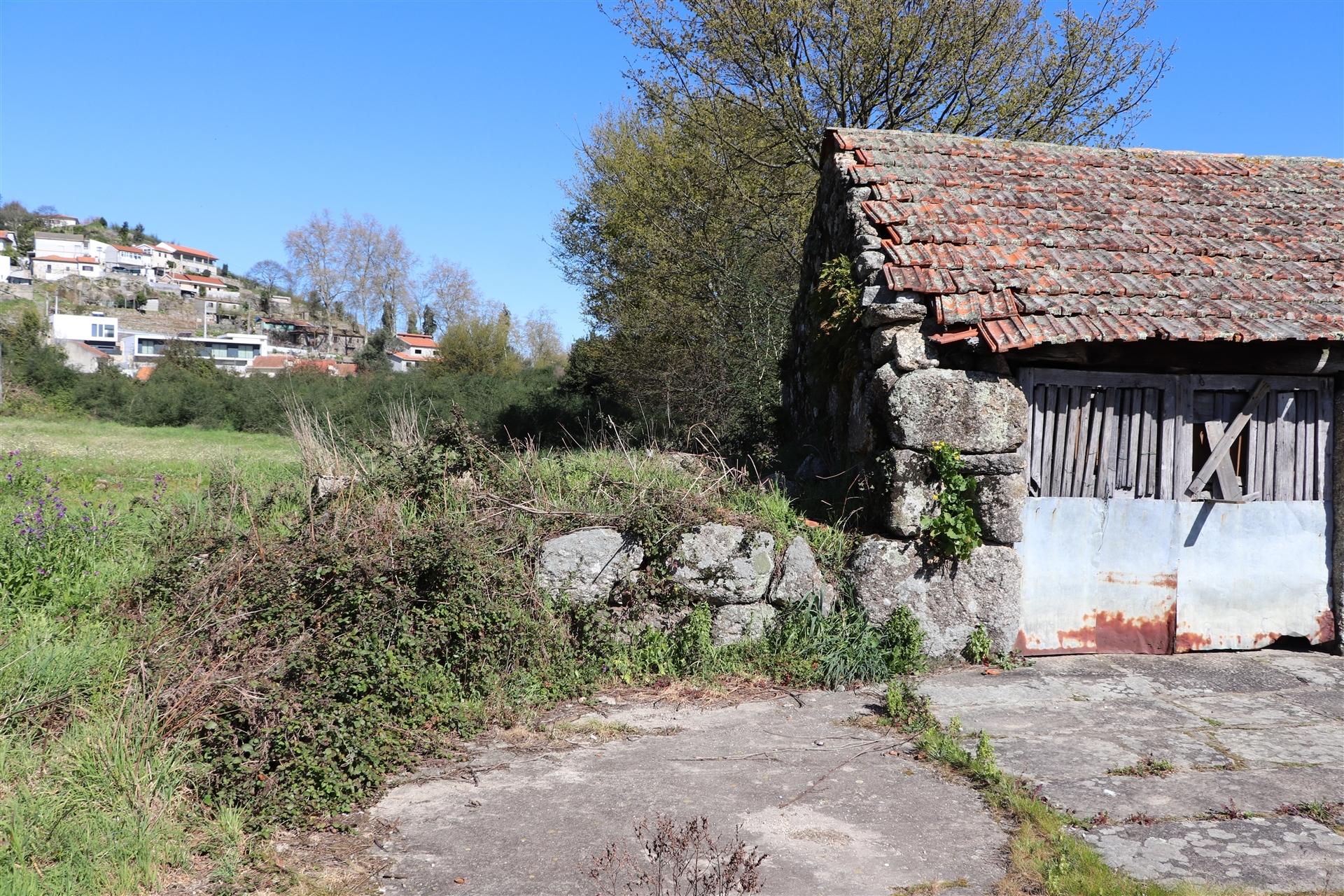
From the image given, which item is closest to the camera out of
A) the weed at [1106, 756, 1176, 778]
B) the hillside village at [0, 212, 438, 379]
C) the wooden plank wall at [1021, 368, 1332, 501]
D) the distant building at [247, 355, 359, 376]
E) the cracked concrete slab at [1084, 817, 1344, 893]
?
the cracked concrete slab at [1084, 817, 1344, 893]

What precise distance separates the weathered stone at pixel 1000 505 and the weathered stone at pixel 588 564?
2662 mm

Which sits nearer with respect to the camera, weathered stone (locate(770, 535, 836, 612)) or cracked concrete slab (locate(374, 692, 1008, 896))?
cracked concrete slab (locate(374, 692, 1008, 896))

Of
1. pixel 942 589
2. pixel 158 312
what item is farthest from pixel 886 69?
pixel 158 312

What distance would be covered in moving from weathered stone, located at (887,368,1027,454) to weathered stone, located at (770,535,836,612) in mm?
1165

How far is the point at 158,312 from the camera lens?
289 feet

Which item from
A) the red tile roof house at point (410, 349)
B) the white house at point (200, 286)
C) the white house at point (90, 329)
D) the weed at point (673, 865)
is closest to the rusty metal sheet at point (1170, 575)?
the weed at point (673, 865)

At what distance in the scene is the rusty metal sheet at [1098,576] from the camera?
7.50m

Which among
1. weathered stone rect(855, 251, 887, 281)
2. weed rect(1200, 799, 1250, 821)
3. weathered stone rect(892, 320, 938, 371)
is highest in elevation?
weathered stone rect(855, 251, 887, 281)

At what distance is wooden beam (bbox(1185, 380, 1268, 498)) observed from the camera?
7582 mm

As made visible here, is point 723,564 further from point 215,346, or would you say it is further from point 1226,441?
point 215,346

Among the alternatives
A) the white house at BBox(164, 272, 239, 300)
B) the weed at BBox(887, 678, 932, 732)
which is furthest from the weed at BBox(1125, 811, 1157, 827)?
the white house at BBox(164, 272, 239, 300)

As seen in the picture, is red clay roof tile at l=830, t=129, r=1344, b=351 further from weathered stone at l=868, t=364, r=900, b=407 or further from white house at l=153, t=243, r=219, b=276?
white house at l=153, t=243, r=219, b=276

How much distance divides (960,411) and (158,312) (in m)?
96.4

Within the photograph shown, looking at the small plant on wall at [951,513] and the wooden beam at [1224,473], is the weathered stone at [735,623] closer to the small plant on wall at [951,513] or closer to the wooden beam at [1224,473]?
the small plant on wall at [951,513]
